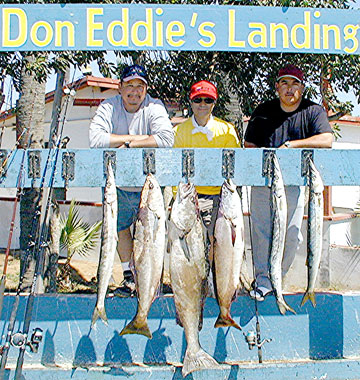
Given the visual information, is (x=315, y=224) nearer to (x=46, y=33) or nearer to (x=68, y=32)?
(x=68, y=32)

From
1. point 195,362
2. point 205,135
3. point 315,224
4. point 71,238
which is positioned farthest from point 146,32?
point 71,238

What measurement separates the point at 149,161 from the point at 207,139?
1095mm

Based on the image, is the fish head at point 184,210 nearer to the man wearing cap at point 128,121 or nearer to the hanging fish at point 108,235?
the hanging fish at point 108,235

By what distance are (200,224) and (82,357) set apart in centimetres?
189

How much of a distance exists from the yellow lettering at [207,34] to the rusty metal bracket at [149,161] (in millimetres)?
992

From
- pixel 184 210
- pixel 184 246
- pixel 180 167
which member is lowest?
pixel 184 246

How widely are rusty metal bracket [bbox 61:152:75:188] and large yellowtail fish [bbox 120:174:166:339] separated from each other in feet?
2.18

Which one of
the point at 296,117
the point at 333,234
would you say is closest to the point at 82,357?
the point at 296,117

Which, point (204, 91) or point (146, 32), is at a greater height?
point (146, 32)

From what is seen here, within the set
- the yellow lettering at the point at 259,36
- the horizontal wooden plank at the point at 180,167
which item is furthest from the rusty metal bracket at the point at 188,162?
the yellow lettering at the point at 259,36

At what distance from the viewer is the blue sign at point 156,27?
12.7ft

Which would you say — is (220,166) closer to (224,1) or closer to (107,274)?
(107,274)

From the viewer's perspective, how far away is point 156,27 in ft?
12.8

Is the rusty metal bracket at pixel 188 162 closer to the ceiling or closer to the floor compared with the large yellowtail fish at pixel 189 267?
closer to the ceiling
